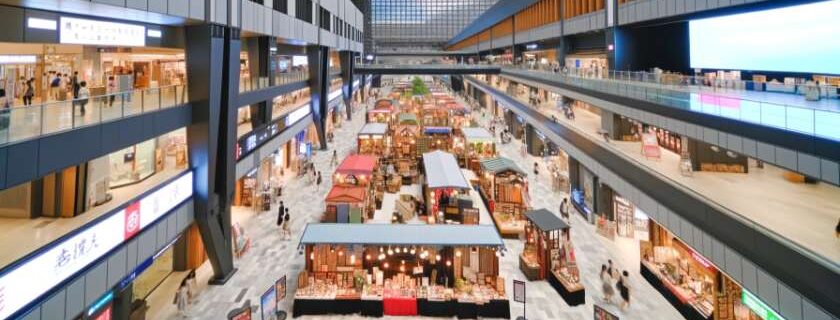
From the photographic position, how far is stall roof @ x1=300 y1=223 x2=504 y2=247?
43.8ft

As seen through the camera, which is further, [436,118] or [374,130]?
[436,118]

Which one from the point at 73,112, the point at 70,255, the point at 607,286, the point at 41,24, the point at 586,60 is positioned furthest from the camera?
the point at 586,60

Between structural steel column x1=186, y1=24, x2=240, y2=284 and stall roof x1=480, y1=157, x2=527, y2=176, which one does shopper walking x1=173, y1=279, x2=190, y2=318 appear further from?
stall roof x1=480, y1=157, x2=527, y2=176

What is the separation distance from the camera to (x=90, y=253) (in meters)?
8.88

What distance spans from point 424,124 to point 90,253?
3140cm

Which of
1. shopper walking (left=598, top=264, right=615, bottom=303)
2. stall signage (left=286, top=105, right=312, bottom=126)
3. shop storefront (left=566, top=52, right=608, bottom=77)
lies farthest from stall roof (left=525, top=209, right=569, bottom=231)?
stall signage (left=286, top=105, right=312, bottom=126)

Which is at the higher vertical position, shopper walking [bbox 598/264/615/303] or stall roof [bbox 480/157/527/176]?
stall roof [bbox 480/157/527/176]

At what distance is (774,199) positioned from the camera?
11.3 meters

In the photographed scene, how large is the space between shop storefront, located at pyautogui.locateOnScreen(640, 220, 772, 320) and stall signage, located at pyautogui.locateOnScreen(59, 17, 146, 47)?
16.1m

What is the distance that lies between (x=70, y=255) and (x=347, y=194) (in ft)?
40.3

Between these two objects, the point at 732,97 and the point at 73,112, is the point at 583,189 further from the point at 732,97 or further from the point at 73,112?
the point at 73,112

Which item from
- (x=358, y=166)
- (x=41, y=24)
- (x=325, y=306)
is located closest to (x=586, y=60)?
(x=358, y=166)

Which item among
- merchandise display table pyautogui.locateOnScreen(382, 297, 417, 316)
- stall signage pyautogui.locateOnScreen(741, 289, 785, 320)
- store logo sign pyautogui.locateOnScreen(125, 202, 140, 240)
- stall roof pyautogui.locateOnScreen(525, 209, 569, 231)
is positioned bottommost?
merchandise display table pyautogui.locateOnScreen(382, 297, 417, 316)

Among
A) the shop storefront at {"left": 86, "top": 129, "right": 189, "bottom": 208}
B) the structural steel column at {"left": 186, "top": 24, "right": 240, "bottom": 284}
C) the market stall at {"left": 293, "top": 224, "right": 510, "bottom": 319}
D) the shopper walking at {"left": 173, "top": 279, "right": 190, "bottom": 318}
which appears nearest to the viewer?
the shop storefront at {"left": 86, "top": 129, "right": 189, "bottom": 208}
